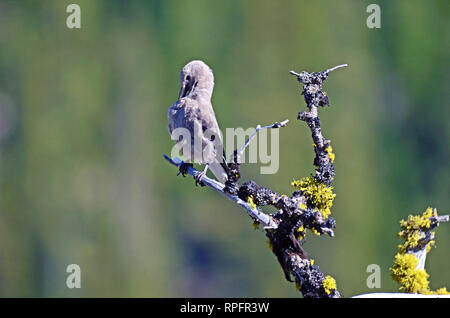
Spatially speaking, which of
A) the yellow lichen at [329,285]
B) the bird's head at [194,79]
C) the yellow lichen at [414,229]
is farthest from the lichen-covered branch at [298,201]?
the bird's head at [194,79]

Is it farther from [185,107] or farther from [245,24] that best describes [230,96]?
[185,107]

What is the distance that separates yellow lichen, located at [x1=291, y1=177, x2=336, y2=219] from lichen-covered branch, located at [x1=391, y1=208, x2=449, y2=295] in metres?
0.35

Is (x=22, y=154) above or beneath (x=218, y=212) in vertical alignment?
above

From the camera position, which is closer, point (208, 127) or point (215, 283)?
point (208, 127)

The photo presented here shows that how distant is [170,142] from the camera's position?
1309 cm

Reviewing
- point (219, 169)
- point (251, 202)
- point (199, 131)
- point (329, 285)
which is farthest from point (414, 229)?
point (199, 131)

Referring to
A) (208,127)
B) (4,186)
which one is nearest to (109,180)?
(4,186)

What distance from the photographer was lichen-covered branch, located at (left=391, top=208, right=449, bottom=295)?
2838 millimetres

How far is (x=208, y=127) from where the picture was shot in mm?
4125

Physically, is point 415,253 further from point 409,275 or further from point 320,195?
point 320,195

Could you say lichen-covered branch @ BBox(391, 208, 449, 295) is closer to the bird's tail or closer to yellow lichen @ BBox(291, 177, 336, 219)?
yellow lichen @ BBox(291, 177, 336, 219)
